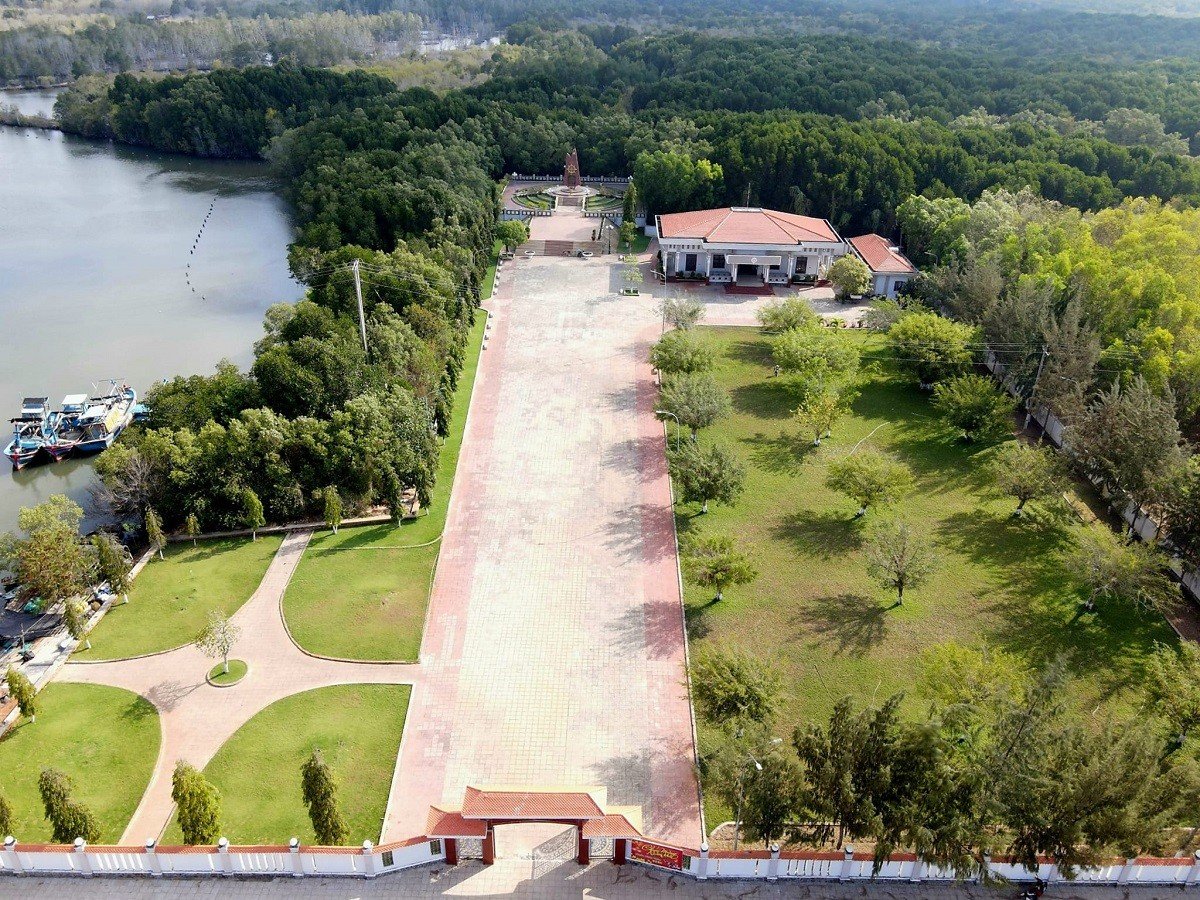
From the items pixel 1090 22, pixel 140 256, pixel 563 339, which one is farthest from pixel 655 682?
pixel 1090 22

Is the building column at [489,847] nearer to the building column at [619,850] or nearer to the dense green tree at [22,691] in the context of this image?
the building column at [619,850]

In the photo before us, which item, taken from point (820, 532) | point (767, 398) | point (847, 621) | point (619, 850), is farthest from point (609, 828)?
point (767, 398)

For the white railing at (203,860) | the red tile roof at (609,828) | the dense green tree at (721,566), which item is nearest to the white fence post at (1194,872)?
the red tile roof at (609,828)

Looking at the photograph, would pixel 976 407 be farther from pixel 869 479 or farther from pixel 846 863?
pixel 846 863

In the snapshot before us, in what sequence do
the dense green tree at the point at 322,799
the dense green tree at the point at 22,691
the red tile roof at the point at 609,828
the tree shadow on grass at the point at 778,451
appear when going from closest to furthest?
1. the red tile roof at the point at 609,828
2. the dense green tree at the point at 322,799
3. the dense green tree at the point at 22,691
4. the tree shadow on grass at the point at 778,451

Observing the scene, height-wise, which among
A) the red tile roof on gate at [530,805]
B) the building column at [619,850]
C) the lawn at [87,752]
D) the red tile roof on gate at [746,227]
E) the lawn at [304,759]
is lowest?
the lawn at [304,759]

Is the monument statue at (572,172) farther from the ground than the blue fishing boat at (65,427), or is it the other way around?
the monument statue at (572,172)

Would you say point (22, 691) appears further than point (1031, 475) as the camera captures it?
No

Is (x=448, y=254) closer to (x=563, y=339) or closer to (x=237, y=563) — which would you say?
(x=563, y=339)
